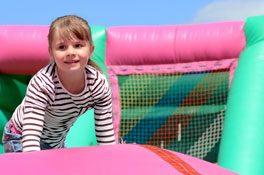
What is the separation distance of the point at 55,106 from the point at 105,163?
59 centimetres

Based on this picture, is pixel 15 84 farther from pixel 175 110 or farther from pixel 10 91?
pixel 175 110

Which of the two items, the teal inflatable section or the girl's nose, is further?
the teal inflatable section

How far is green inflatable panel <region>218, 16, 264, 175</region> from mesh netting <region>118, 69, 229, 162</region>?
48 centimetres

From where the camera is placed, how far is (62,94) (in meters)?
1.69

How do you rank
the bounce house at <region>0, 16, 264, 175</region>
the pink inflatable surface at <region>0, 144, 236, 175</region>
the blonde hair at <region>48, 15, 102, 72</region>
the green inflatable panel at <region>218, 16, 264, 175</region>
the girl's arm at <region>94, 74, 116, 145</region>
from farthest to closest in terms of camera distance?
the bounce house at <region>0, 16, 264, 175</region>
the green inflatable panel at <region>218, 16, 264, 175</region>
the girl's arm at <region>94, 74, 116, 145</region>
the blonde hair at <region>48, 15, 102, 72</region>
the pink inflatable surface at <region>0, 144, 236, 175</region>

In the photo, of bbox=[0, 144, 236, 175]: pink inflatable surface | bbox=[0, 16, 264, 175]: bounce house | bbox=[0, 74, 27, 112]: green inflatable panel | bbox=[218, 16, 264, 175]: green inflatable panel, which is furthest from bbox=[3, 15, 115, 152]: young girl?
bbox=[0, 74, 27, 112]: green inflatable panel

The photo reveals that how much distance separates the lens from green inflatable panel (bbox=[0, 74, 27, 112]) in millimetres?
3127

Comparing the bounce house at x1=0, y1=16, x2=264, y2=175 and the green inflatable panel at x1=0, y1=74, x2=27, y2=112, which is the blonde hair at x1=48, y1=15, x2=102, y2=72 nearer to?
the bounce house at x1=0, y1=16, x2=264, y2=175

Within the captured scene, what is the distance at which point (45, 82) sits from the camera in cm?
164

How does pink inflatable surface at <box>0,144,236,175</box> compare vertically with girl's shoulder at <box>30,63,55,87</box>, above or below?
below

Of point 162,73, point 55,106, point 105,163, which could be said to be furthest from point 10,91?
point 105,163

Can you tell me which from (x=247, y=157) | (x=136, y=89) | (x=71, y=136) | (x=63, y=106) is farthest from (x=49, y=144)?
(x=136, y=89)

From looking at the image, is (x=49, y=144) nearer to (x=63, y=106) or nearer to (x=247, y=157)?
(x=63, y=106)

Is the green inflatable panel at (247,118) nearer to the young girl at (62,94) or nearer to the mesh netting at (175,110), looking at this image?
the mesh netting at (175,110)
